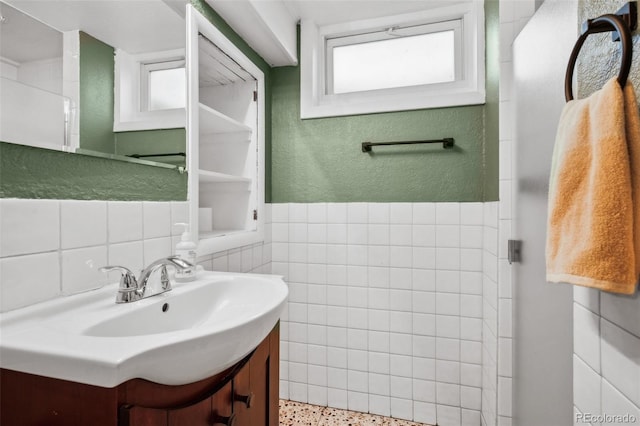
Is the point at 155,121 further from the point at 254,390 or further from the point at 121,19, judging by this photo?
the point at 254,390

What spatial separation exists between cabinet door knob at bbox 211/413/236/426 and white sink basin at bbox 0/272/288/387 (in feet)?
0.52

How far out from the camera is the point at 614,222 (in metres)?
0.48

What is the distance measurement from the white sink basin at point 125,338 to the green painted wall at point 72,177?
0.27 meters

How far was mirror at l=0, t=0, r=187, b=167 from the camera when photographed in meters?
0.74

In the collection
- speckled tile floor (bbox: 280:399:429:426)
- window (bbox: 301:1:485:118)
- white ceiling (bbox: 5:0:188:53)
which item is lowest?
speckled tile floor (bbox: 280:399:429:426)

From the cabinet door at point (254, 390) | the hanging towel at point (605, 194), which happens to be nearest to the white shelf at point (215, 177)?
the cabinet door at point (254, 390)

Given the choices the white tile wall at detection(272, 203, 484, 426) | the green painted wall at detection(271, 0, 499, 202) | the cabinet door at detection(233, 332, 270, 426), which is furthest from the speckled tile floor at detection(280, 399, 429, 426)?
the green painted wall at detection(271, 0, 499, 202)

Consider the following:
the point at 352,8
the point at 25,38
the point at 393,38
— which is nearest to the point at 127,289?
the point at 25,38

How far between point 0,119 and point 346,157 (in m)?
1.55

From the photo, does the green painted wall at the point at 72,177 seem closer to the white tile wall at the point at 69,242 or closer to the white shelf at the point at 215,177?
the white tile wall at the point at 69,242

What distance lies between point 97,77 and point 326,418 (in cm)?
197

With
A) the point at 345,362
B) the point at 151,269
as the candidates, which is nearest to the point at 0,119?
the point at 151,269

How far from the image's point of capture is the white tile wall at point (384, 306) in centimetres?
179

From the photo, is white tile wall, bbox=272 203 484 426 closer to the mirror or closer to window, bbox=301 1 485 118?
window, bbox=301 1 485 118
